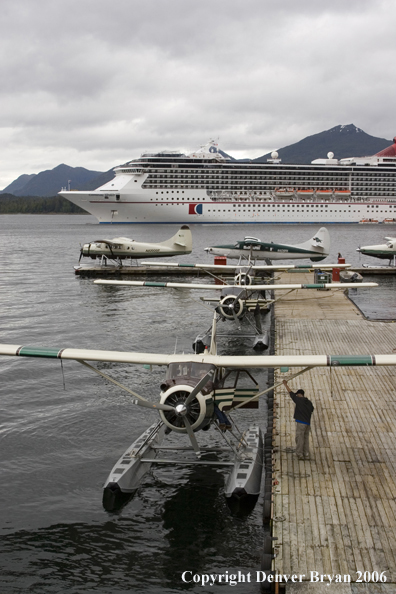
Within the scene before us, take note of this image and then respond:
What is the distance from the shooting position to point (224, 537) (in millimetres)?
8219

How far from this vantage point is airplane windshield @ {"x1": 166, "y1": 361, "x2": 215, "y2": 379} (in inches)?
346

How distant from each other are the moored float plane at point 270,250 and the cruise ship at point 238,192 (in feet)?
204

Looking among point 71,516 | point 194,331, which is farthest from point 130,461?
point 194,331

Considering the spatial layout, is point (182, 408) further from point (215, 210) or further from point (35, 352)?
point (215, 210)

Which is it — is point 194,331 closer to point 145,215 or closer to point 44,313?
point 44,313

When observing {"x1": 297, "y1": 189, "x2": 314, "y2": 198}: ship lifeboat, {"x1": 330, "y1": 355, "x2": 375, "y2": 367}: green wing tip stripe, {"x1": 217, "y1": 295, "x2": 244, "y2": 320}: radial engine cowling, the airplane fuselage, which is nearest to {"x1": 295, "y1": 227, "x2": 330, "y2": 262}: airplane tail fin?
the airplane fuselage

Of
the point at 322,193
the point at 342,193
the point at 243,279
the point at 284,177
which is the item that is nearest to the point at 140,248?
the point at 243,279

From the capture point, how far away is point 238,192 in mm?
99125

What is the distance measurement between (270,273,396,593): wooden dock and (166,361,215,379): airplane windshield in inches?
75.9

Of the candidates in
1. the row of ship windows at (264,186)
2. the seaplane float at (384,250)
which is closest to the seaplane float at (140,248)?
the seaplane float at (384,250)

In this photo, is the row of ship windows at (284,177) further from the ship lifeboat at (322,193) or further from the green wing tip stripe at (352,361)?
the green wing tip stripe at (352,361)

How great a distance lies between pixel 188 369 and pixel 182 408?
742 millimetres

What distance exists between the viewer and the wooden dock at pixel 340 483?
640 centimetres

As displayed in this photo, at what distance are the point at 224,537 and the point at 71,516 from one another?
8.29 feet
